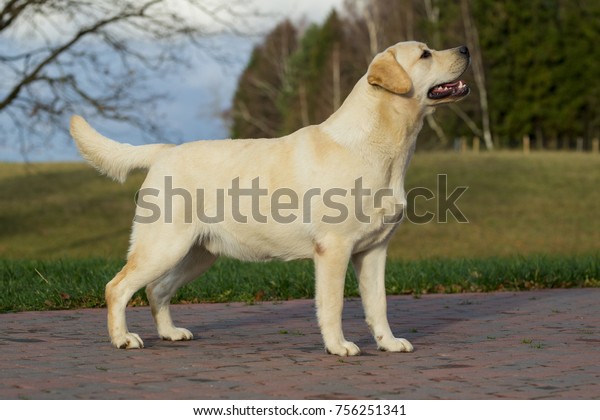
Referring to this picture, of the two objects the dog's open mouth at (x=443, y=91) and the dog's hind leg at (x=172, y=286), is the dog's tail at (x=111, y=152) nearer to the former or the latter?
the dog's hind leg at (x=172, y=286)

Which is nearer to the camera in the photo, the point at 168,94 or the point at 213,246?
the point at 213,246

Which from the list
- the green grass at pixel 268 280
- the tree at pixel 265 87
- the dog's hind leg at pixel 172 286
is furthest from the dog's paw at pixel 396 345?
the tree at pixel 265 87

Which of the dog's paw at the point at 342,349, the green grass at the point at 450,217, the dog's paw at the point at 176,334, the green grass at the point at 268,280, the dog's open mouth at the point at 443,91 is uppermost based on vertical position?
the dog's open mouth at the point at 443,91

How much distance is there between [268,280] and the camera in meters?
9.73

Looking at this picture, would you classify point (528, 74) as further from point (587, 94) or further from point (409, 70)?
point (409, 70)

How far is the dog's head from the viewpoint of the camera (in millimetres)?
6008

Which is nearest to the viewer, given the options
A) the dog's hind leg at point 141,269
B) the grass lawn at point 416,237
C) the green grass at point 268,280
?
the dog's hind leg at point 141,269

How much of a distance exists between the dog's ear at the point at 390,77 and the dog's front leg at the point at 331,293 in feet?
3.69

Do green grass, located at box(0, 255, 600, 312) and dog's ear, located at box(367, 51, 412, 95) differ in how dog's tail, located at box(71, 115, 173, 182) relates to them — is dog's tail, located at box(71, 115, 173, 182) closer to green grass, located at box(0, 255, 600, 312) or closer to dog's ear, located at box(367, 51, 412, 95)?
dog's ear, located at box(367, 51, 412, 95)

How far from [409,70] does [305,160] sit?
3.11 feet

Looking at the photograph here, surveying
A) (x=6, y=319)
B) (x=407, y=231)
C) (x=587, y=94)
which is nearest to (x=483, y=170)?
(x=407, y=231)

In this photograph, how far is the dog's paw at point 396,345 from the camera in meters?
6.00

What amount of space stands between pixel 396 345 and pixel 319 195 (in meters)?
1.16

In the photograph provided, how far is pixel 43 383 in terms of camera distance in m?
4.80
